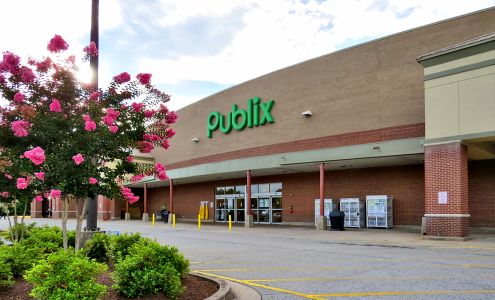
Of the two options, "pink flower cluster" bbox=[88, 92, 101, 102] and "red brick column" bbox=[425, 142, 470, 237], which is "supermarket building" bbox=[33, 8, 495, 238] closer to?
"red brick column" bbox=[425, 142, 470, 237]

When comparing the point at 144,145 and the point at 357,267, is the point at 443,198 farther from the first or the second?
the point at 144,145

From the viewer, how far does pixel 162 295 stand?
6.77 metres

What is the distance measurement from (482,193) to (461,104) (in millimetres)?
6536

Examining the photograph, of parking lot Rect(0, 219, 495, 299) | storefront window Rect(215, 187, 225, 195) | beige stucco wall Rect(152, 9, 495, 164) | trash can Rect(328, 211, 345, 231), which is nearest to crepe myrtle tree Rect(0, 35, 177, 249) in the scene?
parking lot Rect(0, 219, 495, 299)

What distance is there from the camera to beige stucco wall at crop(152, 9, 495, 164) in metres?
23.7

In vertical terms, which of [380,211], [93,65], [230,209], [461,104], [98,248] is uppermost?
[461,104]

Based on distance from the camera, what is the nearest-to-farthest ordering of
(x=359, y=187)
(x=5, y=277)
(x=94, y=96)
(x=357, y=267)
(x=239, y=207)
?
1. (x=5, y=277)
2. (x=94, y=96)
3. (x=357, y=267)
4. (x=359, y=187)
5. (x=239, y=207)

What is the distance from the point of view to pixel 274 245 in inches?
691

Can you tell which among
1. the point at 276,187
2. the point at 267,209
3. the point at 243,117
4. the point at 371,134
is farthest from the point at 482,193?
the point at 243,117

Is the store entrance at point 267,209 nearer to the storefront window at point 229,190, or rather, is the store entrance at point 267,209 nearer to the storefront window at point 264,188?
the storefront window at point 264,188

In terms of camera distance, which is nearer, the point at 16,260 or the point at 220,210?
the point at 16,260

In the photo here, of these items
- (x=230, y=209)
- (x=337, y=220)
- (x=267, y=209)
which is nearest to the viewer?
(x=337, y=220)

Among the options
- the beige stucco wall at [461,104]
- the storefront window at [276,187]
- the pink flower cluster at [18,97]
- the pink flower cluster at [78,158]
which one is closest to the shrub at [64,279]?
the pink flower cluster at [78,158]

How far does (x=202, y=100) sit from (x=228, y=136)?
18.2 ft
